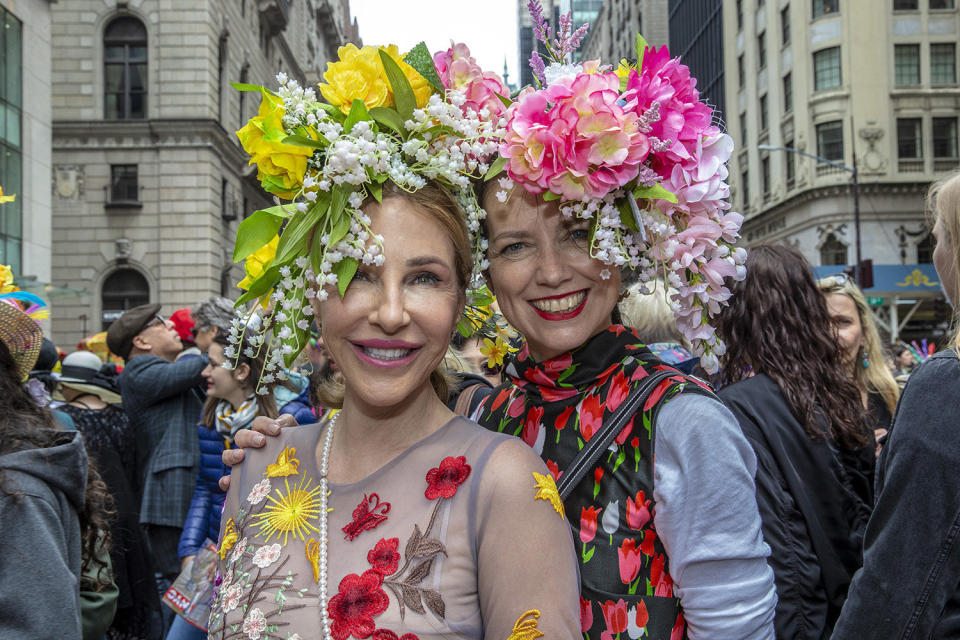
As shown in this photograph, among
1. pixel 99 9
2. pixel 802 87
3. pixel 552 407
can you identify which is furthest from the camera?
pixel 802 87

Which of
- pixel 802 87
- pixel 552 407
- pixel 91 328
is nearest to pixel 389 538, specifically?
pixel 552 407

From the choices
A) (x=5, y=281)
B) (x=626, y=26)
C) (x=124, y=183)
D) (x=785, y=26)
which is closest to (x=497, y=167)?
(x=5, y=281)

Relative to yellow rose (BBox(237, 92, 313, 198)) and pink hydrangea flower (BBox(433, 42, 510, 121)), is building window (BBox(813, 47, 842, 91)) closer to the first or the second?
pink hydrangea flower (BBox(433, 42, 510, 121))

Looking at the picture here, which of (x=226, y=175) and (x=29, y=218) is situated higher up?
(x=226, y=175)

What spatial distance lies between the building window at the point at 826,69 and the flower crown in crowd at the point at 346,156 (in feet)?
107

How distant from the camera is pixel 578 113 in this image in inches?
71.4

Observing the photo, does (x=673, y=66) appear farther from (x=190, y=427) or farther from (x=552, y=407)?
(x=190, y=427)

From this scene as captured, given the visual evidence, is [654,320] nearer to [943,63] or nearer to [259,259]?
[259,259]

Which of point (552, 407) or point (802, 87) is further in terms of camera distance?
point (802, 87)

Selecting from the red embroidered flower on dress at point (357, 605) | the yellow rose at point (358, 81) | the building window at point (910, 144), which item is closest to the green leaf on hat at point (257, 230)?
the yellow rose at point (358, 81)

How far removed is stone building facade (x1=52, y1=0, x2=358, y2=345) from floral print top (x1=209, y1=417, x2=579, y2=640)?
22151mm

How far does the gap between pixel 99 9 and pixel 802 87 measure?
24950mm

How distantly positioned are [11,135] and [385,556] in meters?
16.7

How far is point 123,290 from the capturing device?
2309cm
